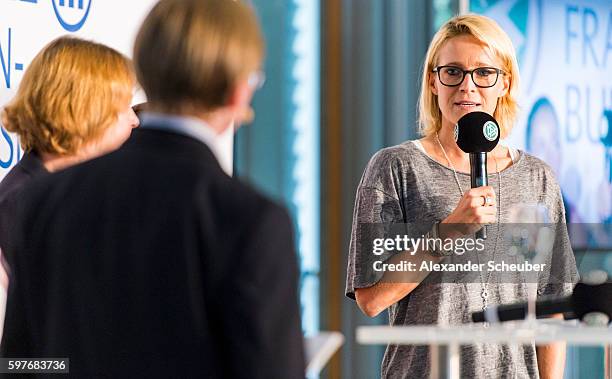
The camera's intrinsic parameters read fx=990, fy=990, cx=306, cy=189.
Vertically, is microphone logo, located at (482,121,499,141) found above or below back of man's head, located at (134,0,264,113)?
below

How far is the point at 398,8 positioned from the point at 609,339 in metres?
3.19

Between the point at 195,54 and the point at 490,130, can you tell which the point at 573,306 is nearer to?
the point at 490,130

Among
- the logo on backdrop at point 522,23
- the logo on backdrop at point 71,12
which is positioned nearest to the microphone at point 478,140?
the logo on backdrop at point 71,12

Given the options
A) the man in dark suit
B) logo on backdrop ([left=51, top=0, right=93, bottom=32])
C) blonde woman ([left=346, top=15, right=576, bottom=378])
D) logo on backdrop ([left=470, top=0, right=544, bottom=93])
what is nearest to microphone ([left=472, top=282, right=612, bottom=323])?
blonde woman ([left=346, top=15, right=576, bottom=378])

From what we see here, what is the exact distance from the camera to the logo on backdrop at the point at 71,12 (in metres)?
2.88

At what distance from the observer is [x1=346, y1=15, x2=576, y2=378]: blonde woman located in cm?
239

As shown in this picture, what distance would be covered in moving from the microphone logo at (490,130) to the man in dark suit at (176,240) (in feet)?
3.61

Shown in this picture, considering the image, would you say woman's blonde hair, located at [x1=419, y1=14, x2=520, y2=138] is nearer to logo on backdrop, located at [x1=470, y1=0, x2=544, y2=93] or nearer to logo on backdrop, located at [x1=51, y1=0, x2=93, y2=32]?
logo on backdrop, located at [x1=51, y1=0, x2=93, y2=32]

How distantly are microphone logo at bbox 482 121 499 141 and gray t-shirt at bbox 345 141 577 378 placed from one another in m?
0.17

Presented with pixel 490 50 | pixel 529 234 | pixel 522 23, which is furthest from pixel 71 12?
pixel 522 23

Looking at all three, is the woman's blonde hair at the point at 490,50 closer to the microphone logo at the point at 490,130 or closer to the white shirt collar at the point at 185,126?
the microphone logo at the point at 490,130

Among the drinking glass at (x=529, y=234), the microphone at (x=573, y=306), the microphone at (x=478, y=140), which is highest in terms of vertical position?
the microphone at (x=478, y=140)

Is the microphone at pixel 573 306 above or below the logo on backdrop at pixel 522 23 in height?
below

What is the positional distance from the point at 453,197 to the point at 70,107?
96 cm
